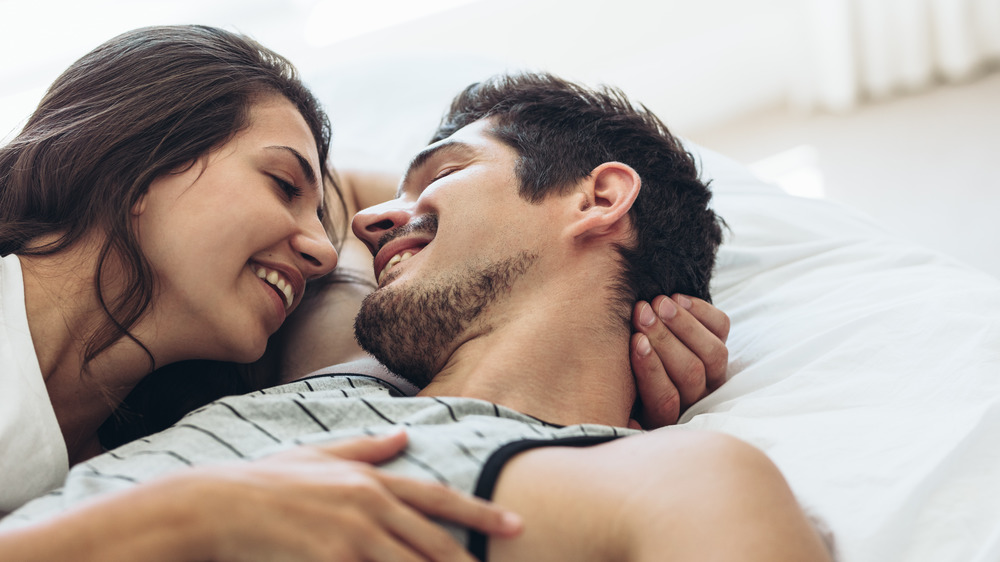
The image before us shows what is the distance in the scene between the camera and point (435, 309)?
1228mm

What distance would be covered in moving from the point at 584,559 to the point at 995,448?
53 cm

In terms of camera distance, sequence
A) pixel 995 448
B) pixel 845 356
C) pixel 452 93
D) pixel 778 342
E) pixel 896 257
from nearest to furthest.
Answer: pixel 995 448 → pixel 845 356 → pixel 778 342 → pixel 896 257 → pixel 452 93

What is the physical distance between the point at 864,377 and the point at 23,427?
116cm

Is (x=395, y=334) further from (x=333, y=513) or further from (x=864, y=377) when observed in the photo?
(x=864, y=377)

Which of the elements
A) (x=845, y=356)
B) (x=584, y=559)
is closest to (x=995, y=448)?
(x=845, y=356)

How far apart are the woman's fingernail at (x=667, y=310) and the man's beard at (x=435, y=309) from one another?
0.22 m

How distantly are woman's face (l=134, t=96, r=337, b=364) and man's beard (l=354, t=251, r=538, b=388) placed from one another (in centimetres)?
20

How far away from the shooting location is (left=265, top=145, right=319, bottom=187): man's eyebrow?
1.34m

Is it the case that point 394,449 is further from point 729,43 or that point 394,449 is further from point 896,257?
point 729,43

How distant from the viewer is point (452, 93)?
85.6 inches

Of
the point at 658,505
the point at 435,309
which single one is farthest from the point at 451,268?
the point at 658,505

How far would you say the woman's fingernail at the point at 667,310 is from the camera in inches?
50.1

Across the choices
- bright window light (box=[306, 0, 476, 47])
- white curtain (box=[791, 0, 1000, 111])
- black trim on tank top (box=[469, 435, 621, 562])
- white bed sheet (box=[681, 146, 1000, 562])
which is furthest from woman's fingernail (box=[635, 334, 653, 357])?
white curtain (box=[791, 0, 1000, 111])

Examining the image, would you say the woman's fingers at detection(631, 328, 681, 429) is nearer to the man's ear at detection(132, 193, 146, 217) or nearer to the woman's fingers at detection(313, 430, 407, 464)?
the woman's fingers at detection(313, 430, 407, 464)
